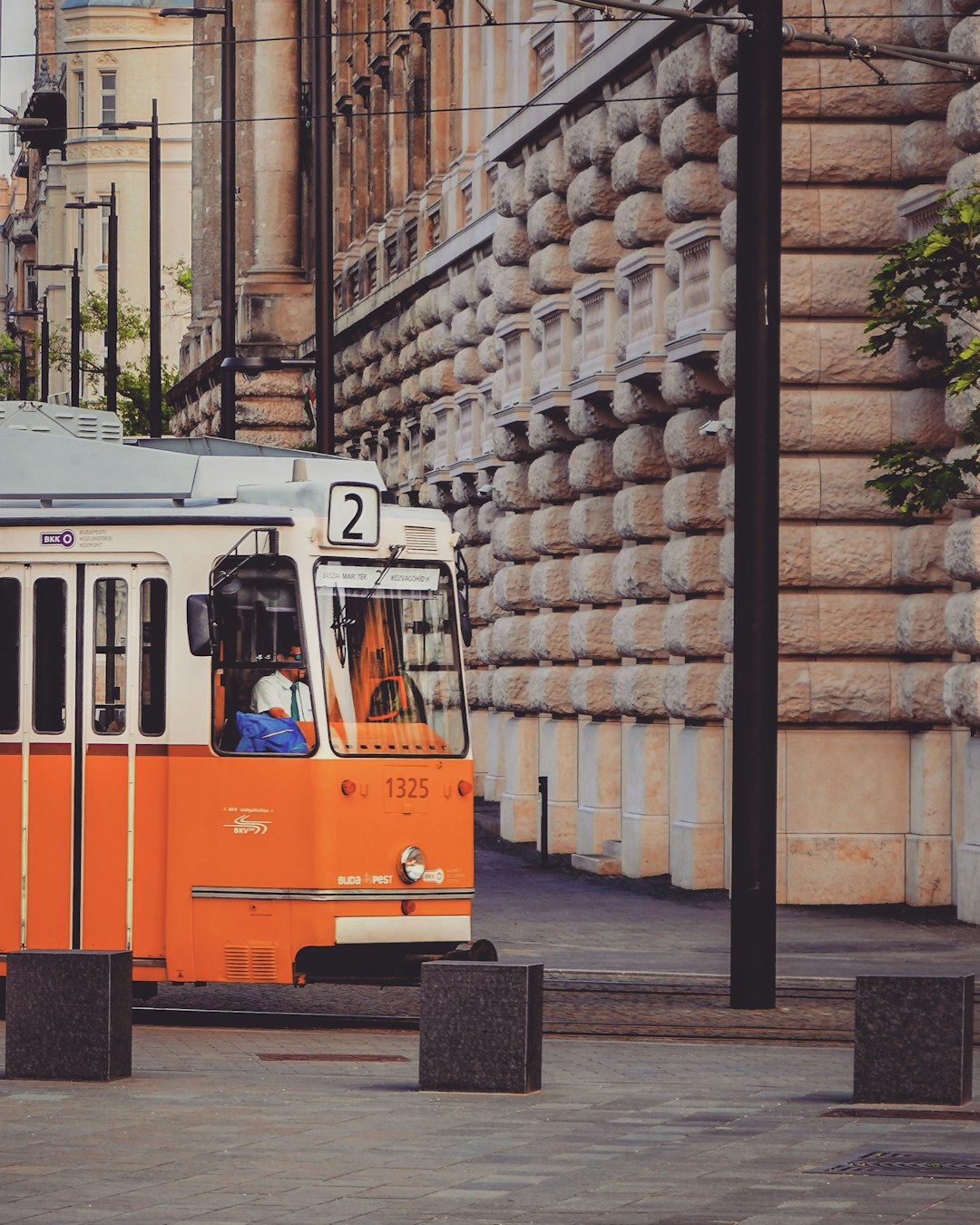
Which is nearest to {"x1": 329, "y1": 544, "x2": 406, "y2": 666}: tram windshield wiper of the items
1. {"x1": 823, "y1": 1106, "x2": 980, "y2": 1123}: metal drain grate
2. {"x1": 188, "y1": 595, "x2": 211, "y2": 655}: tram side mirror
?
{"x1": 188, "y1": 595, "x2": 211, "y2": 655}: tram side mirror

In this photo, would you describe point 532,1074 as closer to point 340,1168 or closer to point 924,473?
point 340,1168

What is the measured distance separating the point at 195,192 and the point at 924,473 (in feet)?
176

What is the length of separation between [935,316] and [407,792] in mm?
4178

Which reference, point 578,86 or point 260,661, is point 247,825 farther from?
point 578,86

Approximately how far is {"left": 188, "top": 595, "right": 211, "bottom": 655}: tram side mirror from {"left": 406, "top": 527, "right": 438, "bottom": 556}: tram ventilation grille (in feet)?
4.25

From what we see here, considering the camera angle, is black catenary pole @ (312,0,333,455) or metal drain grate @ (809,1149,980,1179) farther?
black catenary pole @ (312,0,333,455)

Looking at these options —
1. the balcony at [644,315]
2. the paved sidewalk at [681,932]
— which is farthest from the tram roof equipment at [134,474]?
the balcony at [644,315]

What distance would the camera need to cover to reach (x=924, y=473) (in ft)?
55.1

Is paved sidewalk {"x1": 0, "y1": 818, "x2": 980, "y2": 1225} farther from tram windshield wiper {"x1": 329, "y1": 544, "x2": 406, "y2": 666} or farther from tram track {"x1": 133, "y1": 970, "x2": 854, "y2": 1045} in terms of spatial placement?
tram windshield wiper {"x1": 329, "y1": 544, "x2": 406, "y2": 666}

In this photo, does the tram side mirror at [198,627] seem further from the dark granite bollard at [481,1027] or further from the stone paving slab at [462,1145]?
the dark granite bollard at [481,1027]

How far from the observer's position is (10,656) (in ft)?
48.8

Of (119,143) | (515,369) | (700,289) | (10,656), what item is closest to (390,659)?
(10,656)

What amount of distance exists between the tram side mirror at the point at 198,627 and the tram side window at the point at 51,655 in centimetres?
90

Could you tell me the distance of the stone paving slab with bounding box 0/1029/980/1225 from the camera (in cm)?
861
